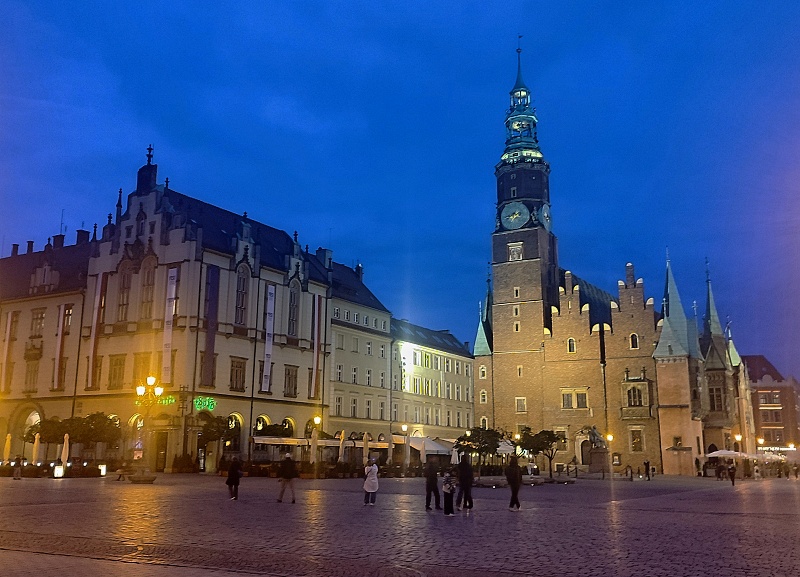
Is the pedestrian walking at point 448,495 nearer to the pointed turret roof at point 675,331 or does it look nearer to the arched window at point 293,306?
the arched window at point 293,306

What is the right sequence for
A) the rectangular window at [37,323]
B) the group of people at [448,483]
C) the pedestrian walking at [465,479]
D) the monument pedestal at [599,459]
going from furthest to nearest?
1. the monument pedestal at [599,459]
2. the rectangular window at [37,323]
3. the pedestrian walking at [465,479]
4. the group of people at [448,483]

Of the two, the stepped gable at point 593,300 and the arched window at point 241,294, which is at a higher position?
the stepped gable at point 593,300

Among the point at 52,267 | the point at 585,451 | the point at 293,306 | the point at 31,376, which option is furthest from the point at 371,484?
the point at 585,451

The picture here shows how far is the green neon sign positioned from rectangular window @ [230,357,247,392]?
10.1 ft

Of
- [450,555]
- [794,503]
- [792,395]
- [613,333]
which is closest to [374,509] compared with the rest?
[450,555]

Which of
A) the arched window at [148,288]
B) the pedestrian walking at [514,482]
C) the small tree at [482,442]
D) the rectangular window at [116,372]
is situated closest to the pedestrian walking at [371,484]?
the pedestrian walking at [514,482]

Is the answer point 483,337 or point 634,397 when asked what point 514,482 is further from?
point 483,337

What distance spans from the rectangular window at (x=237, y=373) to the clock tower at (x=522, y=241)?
35407 millimetres

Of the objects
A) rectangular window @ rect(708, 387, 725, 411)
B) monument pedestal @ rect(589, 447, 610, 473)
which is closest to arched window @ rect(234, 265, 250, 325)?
monument pedestal @ rect(589, 447, 610, 473)

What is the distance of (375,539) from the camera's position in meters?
15.2

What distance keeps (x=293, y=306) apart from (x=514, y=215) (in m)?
32.9

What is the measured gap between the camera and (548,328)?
81375mm

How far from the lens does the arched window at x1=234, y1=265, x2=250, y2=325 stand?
56156 millimetres

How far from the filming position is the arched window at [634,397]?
7431cm
